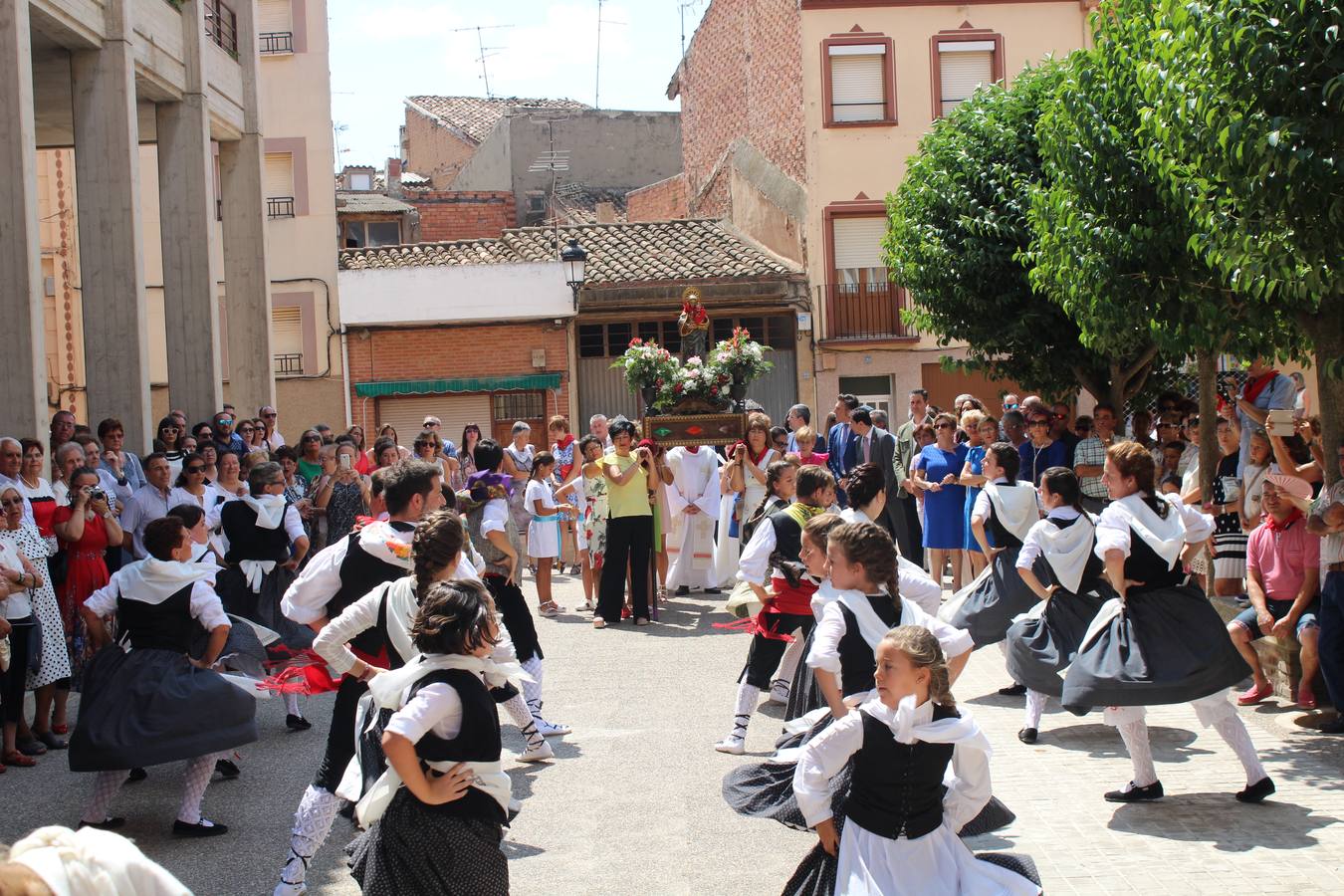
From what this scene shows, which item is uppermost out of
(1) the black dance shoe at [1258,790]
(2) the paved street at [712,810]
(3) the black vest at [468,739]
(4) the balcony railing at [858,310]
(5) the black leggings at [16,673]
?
(4) the balcony railing at [858,310]

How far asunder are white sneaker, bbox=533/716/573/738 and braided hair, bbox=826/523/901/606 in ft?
12.3

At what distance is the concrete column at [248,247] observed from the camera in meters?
20.6

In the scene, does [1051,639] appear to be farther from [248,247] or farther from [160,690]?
[248,247]

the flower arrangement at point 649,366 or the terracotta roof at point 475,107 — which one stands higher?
the terracotta roof at point 475,107

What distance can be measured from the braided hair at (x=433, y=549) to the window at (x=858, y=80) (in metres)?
25.5

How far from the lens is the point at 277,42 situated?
100 ft

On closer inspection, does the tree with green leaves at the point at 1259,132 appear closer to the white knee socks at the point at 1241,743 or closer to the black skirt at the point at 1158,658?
the black skirt at the point at 1158,658

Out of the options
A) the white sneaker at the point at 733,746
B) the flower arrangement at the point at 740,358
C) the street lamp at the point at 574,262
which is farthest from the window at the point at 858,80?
the white sneaker at the point at 733,746

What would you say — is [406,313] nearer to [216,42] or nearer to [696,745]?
[216,42]

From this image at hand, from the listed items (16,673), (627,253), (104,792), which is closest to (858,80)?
(627,253)

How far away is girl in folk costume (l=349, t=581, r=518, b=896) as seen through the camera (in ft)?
15.6

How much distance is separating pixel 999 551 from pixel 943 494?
4710 mm

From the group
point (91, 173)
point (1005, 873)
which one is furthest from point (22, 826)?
point (91, 173)

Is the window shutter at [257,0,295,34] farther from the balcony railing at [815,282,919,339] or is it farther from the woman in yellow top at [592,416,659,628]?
the woman in yellow top at [592,416,659,628]
